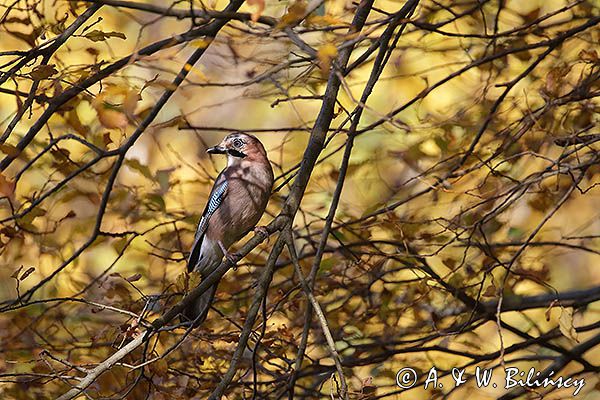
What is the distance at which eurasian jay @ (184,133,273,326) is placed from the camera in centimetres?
511

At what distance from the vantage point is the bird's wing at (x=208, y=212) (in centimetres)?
511

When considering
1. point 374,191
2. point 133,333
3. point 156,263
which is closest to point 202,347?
point 133,333

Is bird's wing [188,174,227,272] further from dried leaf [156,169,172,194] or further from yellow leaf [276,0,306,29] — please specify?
yellow leaf [276,0,306,29]

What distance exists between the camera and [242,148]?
5336mm

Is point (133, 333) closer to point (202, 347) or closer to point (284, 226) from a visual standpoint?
point (284, 226)

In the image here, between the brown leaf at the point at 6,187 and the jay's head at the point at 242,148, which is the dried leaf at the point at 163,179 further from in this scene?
the brown leaf at the point at 6,187

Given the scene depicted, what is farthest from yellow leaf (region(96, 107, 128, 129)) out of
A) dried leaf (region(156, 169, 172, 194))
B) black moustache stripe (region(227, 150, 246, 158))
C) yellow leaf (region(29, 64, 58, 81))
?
black moustache stripe (region(227, 150, 246, 158))

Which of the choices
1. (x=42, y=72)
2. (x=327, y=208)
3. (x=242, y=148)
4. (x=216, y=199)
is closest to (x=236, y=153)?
(x=242, y=148)

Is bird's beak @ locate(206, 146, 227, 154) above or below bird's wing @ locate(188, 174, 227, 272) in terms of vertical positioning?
above

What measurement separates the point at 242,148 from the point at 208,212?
42 centimetres

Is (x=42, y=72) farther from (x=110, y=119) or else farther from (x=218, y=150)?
(x=218, y=150)

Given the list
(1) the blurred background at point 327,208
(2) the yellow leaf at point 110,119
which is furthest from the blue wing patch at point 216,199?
(2) the yellow leaf at point 110,119

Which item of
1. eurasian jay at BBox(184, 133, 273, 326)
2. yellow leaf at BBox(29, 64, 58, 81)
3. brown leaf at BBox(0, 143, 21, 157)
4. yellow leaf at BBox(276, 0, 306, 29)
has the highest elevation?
eurasian jay at BBox(184, 133, 273, 326)

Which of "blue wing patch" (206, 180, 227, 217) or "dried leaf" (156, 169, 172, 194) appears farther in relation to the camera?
"blue wing patch" (206, 180, 227, 217)
